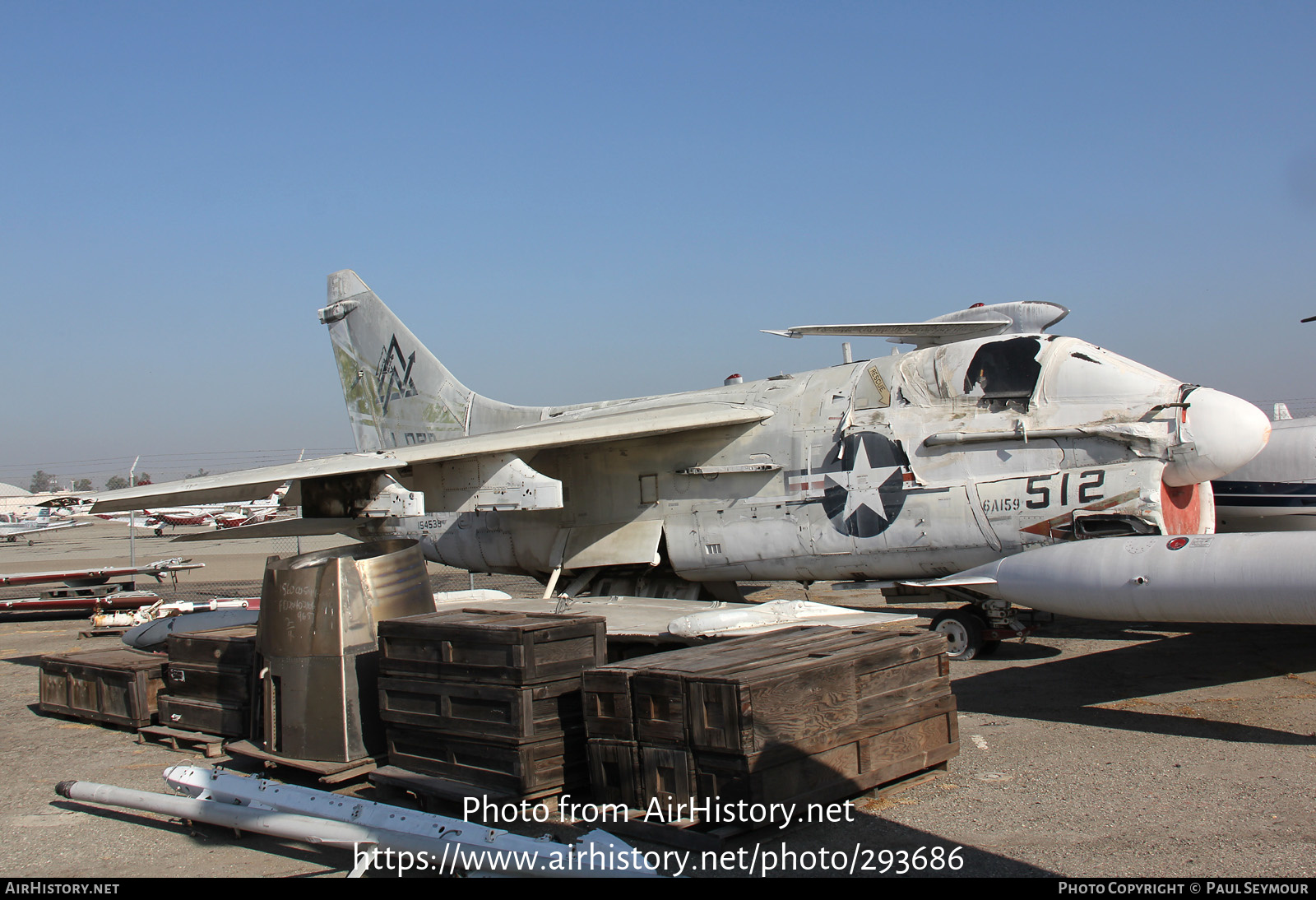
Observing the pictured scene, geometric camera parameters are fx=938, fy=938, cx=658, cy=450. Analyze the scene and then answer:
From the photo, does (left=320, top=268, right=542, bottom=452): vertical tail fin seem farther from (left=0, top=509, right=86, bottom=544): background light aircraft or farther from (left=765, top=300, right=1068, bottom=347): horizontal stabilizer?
(left=0, top=509, right=86, bottom=544): background light aircraft

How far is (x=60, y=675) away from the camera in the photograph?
912 centimetres

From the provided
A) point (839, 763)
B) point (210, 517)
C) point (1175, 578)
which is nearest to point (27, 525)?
point (210, 517)

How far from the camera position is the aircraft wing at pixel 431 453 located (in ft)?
31.3

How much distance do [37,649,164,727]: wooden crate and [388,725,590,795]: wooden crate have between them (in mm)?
3730

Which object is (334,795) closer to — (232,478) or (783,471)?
(232,478)

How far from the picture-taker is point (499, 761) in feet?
18.7

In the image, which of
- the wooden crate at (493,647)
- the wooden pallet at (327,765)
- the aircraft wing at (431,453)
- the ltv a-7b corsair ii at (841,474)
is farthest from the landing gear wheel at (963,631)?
the wooden pallet at (327,765)

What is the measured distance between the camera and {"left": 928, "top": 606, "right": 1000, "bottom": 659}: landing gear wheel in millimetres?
9969

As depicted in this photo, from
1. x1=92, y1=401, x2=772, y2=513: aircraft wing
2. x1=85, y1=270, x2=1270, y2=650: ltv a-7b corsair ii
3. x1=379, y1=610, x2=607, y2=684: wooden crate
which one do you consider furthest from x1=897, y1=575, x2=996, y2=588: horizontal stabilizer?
x1=379, y1=610, x2=607, y2=684: wooden crate

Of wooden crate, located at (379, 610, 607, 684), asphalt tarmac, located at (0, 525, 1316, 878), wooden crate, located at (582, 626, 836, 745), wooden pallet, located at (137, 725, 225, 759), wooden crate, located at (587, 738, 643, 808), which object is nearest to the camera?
→ asphalt tarmac, located at (0, 525, 1316, 878)

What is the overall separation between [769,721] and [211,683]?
5.24m

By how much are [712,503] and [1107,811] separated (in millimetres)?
6256

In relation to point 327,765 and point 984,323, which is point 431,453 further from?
point 984,323

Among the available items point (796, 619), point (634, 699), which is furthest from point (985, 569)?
point (634, 699)
